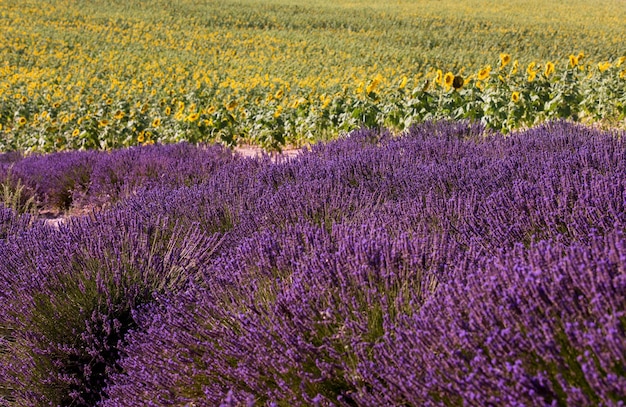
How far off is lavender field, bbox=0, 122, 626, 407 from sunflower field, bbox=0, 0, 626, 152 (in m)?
2.61

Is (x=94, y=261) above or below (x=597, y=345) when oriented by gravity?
below

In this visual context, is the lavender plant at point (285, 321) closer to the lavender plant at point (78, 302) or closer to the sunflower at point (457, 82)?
the lavender plant at point (78, 302)

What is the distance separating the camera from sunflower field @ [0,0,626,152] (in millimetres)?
6227

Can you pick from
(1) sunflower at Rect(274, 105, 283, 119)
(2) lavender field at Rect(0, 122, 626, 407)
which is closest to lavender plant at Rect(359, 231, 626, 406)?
(2) lavender field at Rect(0, 122, 626, 407)

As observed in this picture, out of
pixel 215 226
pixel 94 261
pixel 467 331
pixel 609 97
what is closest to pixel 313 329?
pixel 467 331

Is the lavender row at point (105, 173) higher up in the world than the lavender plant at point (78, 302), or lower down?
lower down

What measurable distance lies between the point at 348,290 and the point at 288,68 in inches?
557

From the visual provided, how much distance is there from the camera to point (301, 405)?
1653 millimetres

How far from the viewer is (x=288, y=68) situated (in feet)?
51.0

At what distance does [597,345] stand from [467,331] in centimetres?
32

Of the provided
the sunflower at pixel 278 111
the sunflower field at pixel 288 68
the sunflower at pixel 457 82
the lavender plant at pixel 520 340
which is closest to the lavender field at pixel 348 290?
the lavender plant at pixel 520 340

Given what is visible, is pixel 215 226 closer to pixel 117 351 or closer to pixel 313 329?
pixel 117 351

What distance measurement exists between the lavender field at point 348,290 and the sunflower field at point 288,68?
2.61m

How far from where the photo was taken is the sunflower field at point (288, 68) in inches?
245
